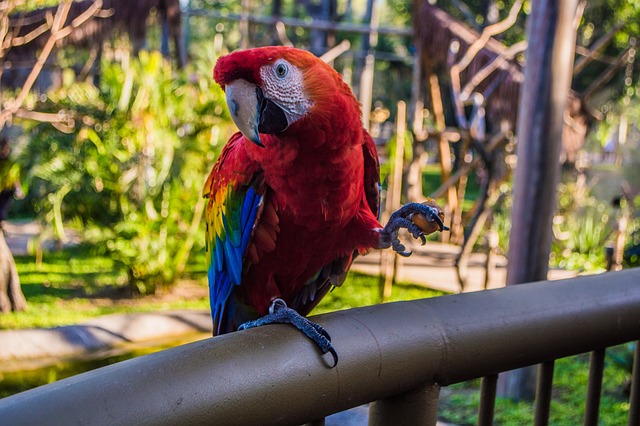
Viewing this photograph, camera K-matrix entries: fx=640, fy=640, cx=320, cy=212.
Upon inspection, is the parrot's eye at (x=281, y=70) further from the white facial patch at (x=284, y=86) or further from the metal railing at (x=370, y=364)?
the metal railing at (x=370, y=364)

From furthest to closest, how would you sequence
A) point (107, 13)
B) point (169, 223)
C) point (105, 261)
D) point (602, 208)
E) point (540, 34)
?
point (602, 208) → point (105, 261) → point (107, 13) → point (169, 223) → point (540, 34)

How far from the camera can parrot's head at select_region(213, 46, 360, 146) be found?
1.07 meters

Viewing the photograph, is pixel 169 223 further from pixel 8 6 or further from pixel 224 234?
pixel 224 234

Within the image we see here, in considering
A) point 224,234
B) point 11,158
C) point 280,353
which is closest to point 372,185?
point 224,234

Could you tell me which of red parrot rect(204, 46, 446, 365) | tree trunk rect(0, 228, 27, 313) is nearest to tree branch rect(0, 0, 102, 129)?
tree trunk rect(0, 228, 27, 313)

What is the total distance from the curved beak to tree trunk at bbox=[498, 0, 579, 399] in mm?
1625

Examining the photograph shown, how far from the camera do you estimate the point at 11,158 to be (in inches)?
203

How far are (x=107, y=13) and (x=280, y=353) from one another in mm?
4884

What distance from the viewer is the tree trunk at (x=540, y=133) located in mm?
2381

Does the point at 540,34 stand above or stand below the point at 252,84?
above

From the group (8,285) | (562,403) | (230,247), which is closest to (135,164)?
(8,285)

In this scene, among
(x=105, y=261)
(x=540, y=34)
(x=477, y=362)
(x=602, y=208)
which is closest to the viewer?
(x=477, y=362)

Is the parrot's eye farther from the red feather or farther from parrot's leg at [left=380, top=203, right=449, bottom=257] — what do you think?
parrot's leg at [left=380, top=203, right=449, bottom=257]

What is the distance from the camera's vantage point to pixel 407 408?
726 mm
